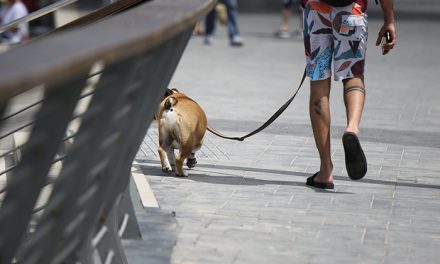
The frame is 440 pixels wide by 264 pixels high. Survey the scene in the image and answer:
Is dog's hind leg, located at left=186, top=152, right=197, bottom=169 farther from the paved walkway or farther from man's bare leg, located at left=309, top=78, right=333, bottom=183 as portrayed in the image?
man's bare leg, located at left=309, top=78, right=333, bottom=183

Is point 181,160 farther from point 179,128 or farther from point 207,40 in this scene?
point 207,40

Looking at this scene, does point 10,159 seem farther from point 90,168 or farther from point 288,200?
point 90,168

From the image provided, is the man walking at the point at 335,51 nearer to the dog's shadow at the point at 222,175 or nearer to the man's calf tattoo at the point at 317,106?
the man's calf tattoo at the point at 317,106

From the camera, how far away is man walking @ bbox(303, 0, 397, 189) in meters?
6.50

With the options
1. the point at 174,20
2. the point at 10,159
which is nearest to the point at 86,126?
the point at 174,20

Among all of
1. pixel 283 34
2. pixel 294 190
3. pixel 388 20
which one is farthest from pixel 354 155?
pixel 283 34

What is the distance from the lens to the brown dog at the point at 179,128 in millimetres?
6871

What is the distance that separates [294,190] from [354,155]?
0.57m

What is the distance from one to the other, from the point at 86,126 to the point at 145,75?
1.91 feet

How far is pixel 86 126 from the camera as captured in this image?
3035mm

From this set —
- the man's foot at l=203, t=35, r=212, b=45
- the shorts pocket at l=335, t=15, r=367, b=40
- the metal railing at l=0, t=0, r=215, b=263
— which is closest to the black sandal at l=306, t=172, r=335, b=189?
the shorts pocket at l=335, t=15, r=367, b=40

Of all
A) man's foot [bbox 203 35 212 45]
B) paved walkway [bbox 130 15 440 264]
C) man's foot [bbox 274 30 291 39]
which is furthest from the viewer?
man's foot [bbox 274 30 291 39]

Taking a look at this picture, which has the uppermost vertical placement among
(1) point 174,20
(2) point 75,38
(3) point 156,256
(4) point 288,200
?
(2) point 75,38

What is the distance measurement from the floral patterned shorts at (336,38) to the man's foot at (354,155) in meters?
0.44
